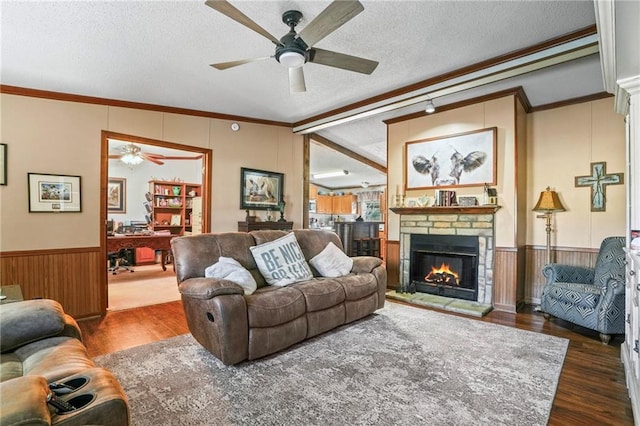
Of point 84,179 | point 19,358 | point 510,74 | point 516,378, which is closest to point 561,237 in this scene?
point 510,74

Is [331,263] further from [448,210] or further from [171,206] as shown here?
[171,206]

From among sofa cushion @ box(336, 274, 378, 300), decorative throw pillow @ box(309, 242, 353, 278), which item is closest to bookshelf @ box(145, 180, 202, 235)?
decorative throw pillow @ box(309, 242, 353, 278)

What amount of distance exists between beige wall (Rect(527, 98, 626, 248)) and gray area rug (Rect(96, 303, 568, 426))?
5.68ft

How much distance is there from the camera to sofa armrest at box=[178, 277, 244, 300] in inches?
90.4

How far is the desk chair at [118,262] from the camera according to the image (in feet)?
20.8

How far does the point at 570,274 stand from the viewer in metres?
3.47

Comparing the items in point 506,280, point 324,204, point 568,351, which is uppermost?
point 324,204

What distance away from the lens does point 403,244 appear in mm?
4773

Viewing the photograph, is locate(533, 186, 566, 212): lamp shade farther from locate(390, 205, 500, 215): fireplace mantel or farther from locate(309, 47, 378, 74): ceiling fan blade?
locate(309, 47, 378, 74): ceiling fan blade

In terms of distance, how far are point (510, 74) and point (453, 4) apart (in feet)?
4.30

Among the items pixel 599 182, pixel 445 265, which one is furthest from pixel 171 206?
pixel 599 182

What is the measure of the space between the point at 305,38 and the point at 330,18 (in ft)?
0.96

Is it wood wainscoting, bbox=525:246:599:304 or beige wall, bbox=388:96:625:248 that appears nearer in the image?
beige wall, bbox=388:96:625:248

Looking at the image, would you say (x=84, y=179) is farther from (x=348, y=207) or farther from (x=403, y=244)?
(x=348, y=207)
